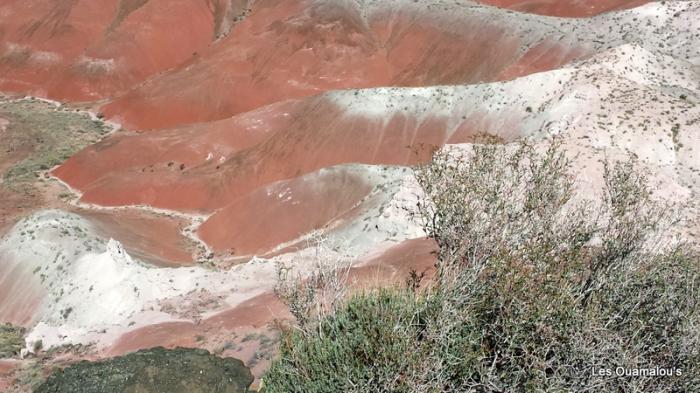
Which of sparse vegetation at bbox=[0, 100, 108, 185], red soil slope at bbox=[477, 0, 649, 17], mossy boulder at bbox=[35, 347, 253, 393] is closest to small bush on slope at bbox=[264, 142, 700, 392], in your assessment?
mossy boulder at bbox=[35, 347, 253, 393]

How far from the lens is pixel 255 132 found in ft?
180

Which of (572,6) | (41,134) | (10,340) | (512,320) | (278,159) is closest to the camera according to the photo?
(512,320)

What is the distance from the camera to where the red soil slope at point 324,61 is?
6406 centimetres

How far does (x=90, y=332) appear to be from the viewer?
2741cm

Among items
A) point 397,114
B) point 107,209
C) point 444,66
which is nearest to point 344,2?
point 444,66

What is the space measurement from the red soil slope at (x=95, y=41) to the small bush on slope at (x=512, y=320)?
71.5m

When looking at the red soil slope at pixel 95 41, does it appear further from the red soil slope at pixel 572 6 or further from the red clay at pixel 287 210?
the red clay at pixel 287 210

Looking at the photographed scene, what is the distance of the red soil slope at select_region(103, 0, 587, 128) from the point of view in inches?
2522

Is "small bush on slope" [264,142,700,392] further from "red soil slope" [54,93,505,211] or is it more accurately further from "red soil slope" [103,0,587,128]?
"red soil slope" [103,0,587,128]

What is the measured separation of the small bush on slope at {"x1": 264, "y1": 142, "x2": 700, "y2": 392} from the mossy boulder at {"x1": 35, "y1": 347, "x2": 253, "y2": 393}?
12.3 ft

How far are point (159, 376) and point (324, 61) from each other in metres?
58.7

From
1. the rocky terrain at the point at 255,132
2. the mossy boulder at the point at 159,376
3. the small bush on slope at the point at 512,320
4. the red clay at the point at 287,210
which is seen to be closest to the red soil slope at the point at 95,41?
the rocky terrain at the point at 255,132

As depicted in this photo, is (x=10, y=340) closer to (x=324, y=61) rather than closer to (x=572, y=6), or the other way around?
(x=324, y=61)

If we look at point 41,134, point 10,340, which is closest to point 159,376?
point 10,340
